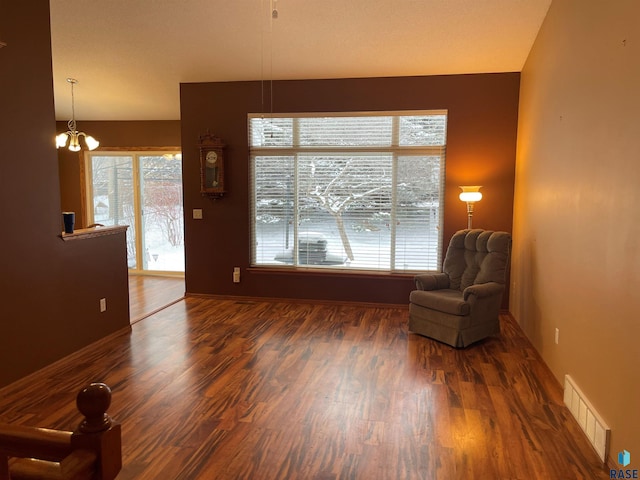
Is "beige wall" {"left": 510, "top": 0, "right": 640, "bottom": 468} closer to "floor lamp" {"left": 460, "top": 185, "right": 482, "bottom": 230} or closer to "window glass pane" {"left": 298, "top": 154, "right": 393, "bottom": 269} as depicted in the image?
"floor lamp" {"left": 460, "top": 185, "right": 482, "bottom": 230}

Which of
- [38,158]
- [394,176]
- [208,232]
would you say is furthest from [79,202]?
[394,176]

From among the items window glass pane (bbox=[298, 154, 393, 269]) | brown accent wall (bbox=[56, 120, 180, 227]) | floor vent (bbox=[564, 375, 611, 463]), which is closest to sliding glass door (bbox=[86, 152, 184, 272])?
brown accent wall (bbox=[56, 120, 180, 227])

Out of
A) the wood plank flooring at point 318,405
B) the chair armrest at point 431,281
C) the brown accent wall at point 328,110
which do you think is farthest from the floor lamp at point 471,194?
the wood plank flooring at point 318,405

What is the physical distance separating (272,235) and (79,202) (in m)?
4.00

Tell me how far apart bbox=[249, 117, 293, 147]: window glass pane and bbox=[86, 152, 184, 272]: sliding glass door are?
7.13 ft

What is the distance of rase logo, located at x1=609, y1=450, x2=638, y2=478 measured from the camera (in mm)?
1948

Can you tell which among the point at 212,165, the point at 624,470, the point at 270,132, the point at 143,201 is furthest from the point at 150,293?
the point at 624,470

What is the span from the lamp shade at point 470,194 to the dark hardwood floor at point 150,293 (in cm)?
Answer: 378

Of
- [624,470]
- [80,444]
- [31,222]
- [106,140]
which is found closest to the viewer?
[80,444]

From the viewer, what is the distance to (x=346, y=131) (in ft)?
17.3

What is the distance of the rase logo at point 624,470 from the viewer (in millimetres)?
1948

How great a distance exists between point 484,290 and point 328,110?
280 centimetres

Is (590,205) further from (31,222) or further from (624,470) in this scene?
(31,222)

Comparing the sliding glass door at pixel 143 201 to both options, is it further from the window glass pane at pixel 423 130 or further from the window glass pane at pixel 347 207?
the window glass pane at pixel 423 130
